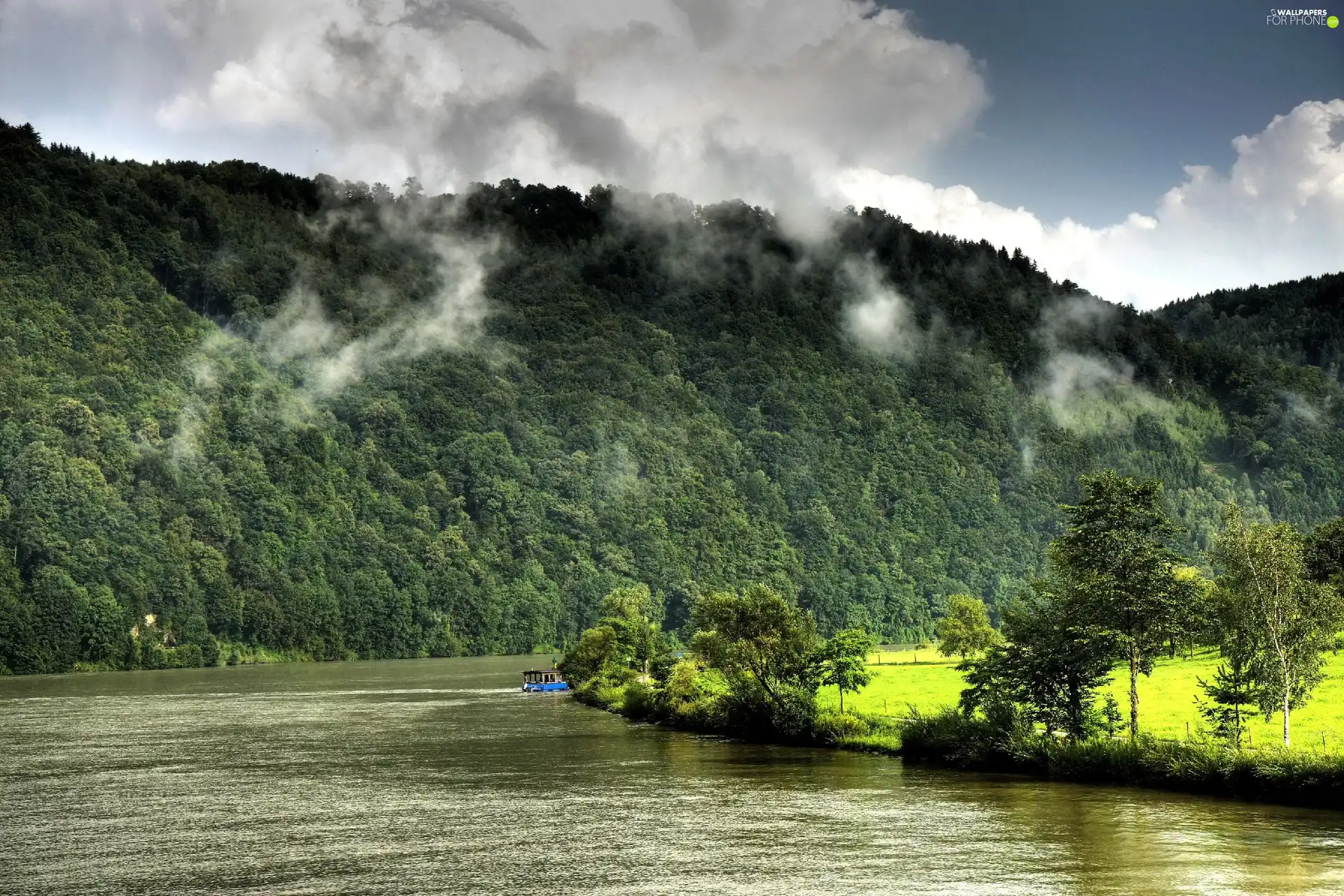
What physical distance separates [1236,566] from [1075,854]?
1747 centimetres

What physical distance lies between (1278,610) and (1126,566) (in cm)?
653

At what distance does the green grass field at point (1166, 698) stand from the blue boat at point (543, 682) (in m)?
30.5

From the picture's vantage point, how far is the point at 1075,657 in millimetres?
55312

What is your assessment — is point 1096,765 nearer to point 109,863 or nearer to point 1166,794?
point 1166,794

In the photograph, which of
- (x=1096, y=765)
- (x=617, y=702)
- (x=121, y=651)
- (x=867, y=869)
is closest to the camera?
(x=867, y=869)

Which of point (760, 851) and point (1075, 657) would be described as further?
point (1075, 657)

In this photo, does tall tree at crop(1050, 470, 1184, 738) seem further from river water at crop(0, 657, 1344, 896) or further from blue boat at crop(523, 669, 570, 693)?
blue boat at crop(523, 669, 570, 693)

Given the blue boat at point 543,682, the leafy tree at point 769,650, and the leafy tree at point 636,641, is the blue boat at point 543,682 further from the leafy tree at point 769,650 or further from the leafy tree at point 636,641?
the leafy tree at point 769,650

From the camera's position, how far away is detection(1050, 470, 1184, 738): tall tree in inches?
2148

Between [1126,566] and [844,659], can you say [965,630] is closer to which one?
[844,659]

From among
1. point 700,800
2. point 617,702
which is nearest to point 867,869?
point 700,800

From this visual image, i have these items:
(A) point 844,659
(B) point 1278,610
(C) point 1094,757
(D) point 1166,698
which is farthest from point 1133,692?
(D) point 1166,698

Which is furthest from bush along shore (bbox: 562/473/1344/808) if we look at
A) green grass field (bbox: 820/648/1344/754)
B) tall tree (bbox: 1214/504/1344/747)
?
green grass field (bbox: 820/648/1344/754)

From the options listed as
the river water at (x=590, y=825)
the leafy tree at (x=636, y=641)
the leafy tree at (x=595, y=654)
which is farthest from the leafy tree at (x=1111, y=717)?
the leafy tree at (x=595, y=654)
